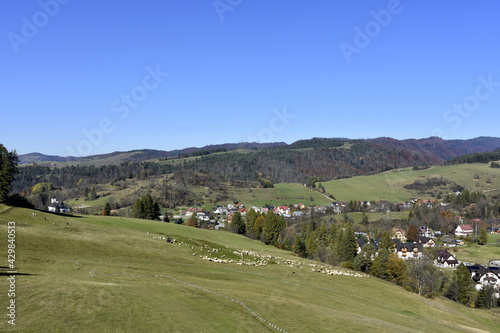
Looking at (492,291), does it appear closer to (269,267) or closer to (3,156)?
(269,267)

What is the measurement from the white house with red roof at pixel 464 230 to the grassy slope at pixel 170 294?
114 meters

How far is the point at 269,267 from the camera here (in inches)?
2434

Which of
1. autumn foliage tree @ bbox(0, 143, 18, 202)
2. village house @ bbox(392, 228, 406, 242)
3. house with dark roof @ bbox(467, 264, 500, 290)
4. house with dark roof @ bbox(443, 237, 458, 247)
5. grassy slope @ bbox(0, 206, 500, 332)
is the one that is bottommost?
house with dark roof @ bbox(467, 264, 500, 290)

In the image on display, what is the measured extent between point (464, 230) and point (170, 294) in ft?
523

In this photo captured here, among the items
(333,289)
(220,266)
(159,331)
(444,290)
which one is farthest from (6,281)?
(444,290)

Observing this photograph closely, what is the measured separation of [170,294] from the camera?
31344 mm

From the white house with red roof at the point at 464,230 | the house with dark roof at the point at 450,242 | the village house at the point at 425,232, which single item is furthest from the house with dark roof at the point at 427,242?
the white house with red roof at the point at 464,230

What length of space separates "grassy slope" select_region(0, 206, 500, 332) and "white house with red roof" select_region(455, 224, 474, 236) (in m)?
114

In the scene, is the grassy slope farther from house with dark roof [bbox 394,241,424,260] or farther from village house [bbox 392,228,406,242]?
village house [bbox 392,228,406,242]

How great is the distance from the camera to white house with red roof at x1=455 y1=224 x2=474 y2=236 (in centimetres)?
Result: 15607

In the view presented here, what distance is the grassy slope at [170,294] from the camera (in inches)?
965

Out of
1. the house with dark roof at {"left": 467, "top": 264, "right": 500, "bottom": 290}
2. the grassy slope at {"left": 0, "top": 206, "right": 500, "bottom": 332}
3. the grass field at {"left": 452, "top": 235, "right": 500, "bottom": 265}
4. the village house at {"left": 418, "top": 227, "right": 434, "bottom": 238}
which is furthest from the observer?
the village house at {"left": 418, "top": 227, "right": 434, "bottom": 238}

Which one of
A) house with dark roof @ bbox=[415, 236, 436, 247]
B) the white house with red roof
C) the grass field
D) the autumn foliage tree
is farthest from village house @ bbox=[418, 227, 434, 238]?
the autumn foliage tree

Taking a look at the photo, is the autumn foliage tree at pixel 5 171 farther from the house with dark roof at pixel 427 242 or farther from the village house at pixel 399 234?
the village house at pixel 399 234
